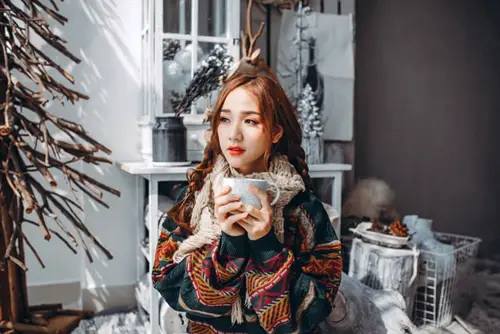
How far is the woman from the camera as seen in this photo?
3.21ft

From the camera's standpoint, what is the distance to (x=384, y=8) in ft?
10.1

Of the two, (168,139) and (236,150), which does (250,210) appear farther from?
(168,139)

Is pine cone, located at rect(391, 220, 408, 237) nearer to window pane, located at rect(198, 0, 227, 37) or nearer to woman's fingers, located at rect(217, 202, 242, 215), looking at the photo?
window pane, located at rect(198, 0, 227, 37)

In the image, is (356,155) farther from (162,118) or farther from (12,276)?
(12,276)

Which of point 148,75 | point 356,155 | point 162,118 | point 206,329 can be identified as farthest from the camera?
point 356,155

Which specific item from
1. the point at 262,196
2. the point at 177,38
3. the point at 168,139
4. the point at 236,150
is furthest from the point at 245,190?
the point at 177,38

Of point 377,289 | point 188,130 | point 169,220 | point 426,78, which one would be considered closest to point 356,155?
point 426,78

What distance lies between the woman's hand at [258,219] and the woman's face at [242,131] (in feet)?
0.45

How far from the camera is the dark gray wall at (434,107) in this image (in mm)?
3062

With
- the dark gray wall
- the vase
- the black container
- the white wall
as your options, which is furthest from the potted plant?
the dark gray wall

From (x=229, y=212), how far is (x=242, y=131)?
0.65 ft

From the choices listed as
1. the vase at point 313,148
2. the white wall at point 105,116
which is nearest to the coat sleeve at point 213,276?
the white wall at point 105,116

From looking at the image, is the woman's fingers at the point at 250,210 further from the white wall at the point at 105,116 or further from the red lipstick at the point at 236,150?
the white wall at the point at 105,116

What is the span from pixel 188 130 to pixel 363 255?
1027 millimetres
